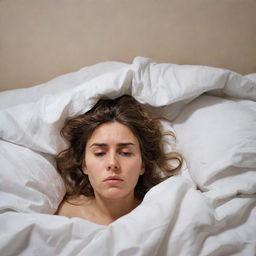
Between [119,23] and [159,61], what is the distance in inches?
10.4

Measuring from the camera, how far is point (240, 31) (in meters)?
1.37

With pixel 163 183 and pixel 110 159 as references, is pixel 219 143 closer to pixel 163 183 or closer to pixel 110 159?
pixel 163 183

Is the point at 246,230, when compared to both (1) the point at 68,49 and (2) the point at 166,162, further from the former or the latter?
(1) the point at 68,49

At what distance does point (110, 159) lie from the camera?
3.15 ft

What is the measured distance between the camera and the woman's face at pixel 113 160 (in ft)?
3.11

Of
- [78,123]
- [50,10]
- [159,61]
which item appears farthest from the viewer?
[159,61]

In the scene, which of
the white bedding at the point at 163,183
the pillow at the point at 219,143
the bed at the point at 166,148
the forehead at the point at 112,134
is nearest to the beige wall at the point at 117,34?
the bed at the point at 166,148

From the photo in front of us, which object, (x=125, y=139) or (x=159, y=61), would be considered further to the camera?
(x=159, y=61)

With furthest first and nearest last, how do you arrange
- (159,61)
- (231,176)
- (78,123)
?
(159,61)
(78,123)
(231,176)

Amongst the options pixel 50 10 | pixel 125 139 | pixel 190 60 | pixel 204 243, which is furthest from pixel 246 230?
pixel 50 10

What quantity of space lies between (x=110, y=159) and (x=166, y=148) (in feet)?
0.93

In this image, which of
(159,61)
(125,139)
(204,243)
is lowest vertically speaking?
(204,243)

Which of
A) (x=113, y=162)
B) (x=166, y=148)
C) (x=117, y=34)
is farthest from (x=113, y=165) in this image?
(x=117, y=34)

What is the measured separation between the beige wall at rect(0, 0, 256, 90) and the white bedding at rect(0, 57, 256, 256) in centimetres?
12
